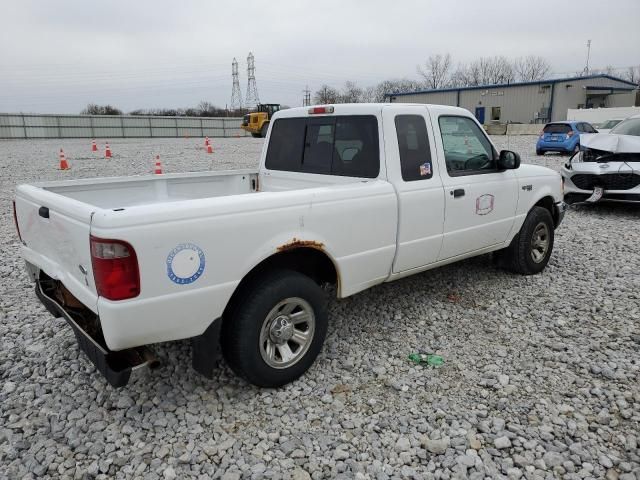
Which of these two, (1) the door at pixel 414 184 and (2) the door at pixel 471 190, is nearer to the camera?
(1) the door at pixel 414 184

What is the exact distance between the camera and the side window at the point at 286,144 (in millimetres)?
4621

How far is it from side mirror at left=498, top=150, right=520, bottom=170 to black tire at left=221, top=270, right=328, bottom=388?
2.47 meters

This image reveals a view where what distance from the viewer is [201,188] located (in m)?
4.82

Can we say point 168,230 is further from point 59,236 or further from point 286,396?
point 286,396

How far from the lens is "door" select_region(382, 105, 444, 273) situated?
394cm

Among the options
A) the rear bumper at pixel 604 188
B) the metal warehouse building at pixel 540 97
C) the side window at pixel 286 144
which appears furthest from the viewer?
the metal warehouse building at pixel 540 97

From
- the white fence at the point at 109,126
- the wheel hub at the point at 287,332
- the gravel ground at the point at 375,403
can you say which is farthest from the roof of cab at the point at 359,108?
the white fence at the point at 109,126

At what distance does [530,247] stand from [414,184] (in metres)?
2.25

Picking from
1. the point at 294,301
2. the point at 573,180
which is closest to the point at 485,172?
the point at 294,301

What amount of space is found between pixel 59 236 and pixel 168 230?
2.77ft

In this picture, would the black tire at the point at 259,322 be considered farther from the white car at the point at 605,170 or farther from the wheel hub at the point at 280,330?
the white car at the point at 605,170

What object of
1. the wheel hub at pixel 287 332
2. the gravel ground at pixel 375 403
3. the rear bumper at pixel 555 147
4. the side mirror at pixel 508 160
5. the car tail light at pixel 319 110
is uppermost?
the car tail light at pixel 319 110

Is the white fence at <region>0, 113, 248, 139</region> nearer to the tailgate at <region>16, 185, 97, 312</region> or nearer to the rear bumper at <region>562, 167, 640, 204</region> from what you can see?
the rear bumper at <region>562, 167, 640, 204</region>

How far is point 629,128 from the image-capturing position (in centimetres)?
981
